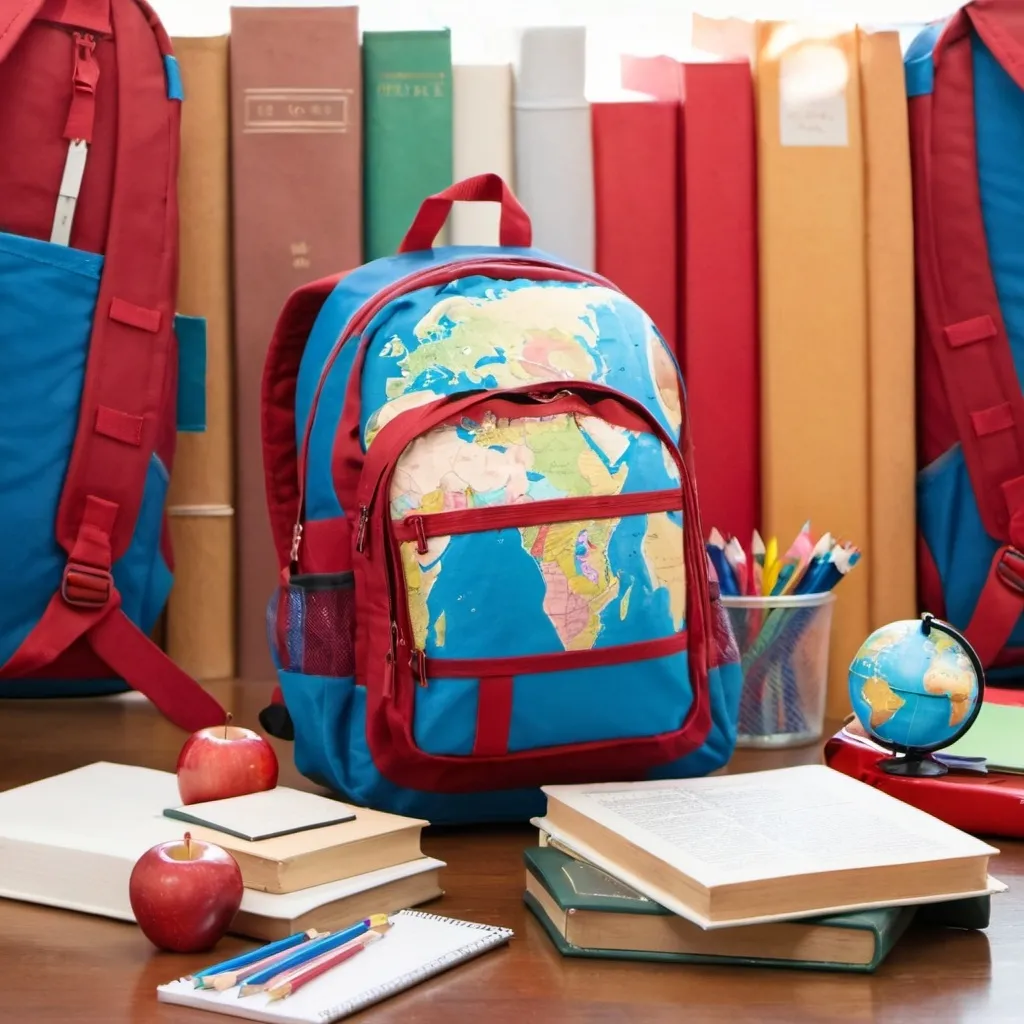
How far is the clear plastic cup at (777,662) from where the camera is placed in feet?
3.67

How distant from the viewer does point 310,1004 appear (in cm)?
60

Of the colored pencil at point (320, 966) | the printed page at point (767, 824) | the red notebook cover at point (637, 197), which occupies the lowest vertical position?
the colored pencil at point (320, 966)

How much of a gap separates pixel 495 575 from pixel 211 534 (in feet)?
1.78

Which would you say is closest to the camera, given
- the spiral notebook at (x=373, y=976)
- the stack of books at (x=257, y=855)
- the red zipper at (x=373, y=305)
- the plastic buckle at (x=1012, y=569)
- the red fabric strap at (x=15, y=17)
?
the spiral notebook at (x=373, y=976)

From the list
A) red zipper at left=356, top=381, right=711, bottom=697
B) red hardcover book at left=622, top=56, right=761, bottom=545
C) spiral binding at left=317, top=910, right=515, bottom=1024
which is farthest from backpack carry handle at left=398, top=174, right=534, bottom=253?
spiral binding at left=317, top=910, right=515, bottom=1024

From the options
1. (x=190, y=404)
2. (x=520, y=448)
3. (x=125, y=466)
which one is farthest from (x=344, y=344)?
(x=190, y=404)

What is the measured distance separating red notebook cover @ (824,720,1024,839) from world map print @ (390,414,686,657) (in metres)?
0.17

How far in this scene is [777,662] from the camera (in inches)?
44.4

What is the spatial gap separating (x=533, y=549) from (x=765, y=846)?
0.23 meters

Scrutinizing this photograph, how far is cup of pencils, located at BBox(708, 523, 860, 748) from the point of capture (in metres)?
1.12

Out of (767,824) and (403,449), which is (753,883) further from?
(403,449)

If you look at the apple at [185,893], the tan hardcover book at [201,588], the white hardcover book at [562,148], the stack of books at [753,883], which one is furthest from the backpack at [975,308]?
the apple at [185,893]

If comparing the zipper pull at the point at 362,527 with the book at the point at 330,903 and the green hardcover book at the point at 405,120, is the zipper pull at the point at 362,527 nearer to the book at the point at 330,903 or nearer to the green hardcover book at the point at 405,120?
the book at the point at 330,903

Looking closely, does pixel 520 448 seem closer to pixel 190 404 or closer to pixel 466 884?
pixel 466 884
